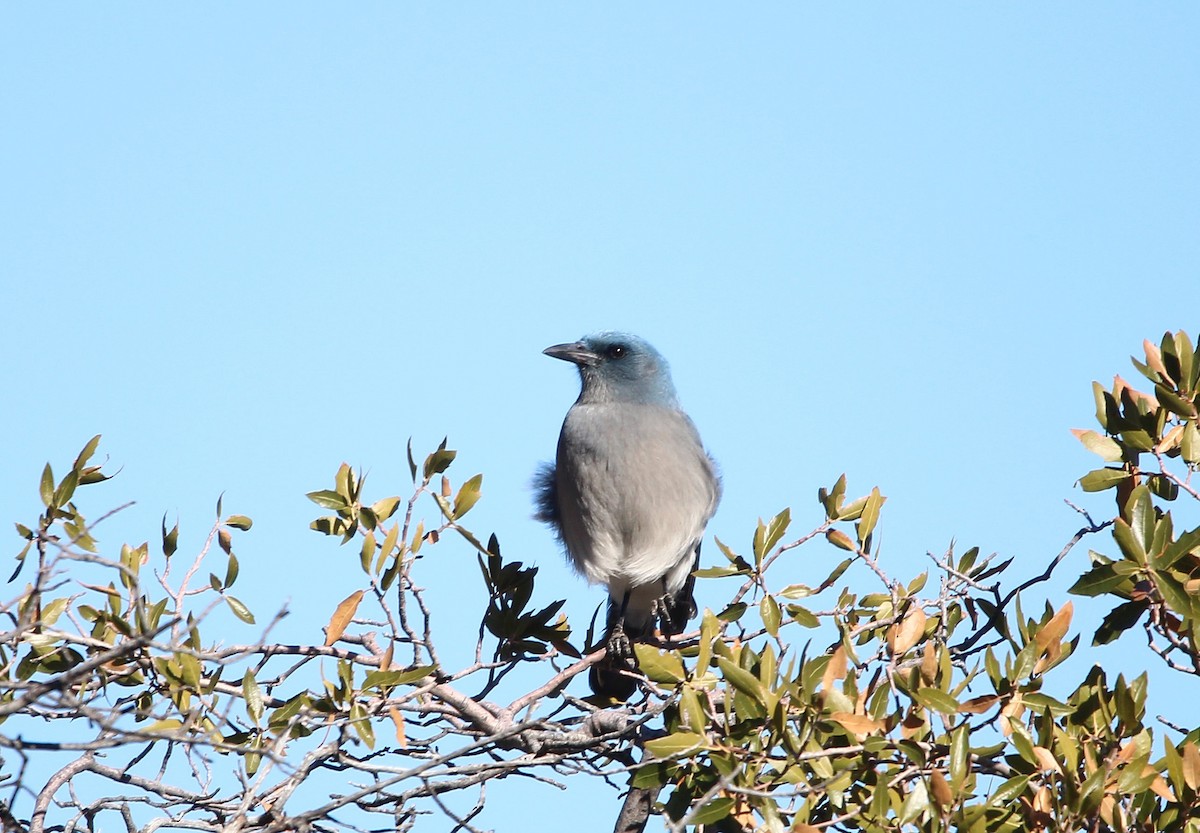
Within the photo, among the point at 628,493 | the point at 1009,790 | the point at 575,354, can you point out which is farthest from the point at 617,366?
the point at 1009,790

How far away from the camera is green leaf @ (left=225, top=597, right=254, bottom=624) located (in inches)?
146

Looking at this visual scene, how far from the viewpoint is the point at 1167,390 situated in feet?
11.2

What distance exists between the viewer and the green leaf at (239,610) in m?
3.70

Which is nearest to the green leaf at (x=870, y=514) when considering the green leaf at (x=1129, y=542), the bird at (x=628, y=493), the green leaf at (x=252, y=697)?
the green leaf at (x=1129, y=542)

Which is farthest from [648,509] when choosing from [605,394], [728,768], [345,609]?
[728,768]

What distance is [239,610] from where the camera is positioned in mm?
3699

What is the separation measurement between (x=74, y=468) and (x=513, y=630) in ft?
5.04

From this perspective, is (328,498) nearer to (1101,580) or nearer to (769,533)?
(769,533)

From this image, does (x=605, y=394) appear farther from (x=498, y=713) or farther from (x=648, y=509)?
(x=498, y=713)

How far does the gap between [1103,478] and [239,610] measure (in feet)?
8.02

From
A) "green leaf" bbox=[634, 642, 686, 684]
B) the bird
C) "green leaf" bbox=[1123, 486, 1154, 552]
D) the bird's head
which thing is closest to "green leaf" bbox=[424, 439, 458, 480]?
"green leaf" bbox=[634, 642, 686, 684]

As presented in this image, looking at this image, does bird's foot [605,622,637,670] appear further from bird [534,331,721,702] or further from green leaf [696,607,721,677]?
green leaf [696,607,721,677]

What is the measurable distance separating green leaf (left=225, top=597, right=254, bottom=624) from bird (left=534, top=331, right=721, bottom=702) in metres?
2.03

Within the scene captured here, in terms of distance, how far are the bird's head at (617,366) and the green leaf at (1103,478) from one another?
A: 2911 mm
